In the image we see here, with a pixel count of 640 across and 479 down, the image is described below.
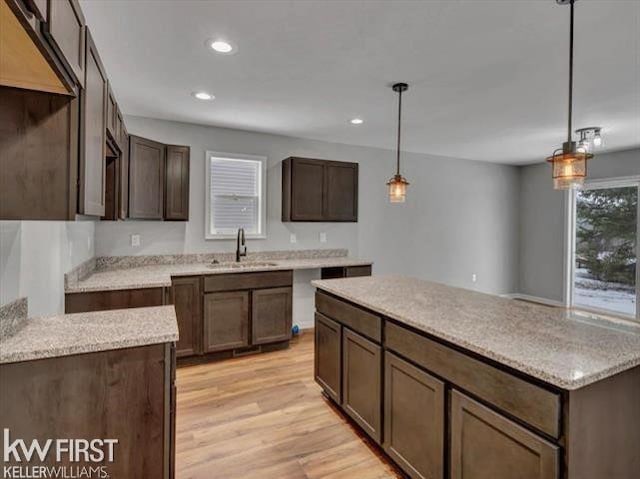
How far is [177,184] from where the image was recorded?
3.68 meters

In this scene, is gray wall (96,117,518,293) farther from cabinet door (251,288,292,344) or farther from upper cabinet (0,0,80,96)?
upper cabinet (0,0,80,96)

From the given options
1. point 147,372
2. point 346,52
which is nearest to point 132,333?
point 147,372

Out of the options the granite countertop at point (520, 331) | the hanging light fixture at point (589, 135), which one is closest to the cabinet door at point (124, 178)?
the granite countertop at point (520, 331)

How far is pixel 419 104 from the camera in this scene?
3334 millimetres

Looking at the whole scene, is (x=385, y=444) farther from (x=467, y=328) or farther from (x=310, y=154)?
(x=310, y=154)

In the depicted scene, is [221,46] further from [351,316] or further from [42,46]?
[351,316]

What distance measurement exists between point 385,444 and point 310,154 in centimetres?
362

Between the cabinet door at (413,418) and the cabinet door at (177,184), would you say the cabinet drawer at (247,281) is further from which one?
the cabinet door at (413,418)

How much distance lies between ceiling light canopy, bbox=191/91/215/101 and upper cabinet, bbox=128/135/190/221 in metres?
0.67

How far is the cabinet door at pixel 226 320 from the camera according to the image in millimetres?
3457

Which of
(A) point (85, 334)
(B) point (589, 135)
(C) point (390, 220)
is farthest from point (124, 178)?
(B) point (589, 135)

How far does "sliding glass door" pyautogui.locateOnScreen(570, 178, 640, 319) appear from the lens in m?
5.05

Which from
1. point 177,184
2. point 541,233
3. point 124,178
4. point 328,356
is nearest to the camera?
point 328,356

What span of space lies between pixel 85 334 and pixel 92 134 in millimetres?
861
